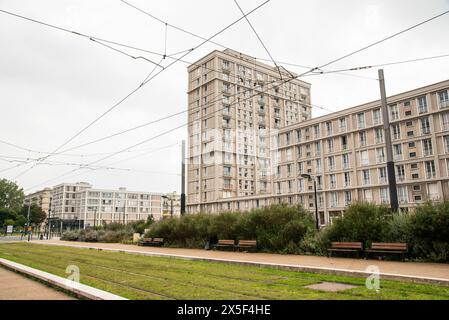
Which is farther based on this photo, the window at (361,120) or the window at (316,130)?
the window at (316,130)

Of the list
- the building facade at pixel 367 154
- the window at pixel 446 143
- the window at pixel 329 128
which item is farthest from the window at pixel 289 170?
the window at pixel 446 143

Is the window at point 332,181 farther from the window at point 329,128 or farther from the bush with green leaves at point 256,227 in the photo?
the bush with green leaves at point 256,227

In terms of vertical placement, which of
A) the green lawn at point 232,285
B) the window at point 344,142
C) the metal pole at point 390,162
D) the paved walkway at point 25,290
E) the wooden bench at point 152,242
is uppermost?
the window at point 344,142

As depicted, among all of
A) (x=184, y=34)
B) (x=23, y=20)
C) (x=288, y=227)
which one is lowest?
(x=288, y=227)

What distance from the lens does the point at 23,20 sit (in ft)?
33.0

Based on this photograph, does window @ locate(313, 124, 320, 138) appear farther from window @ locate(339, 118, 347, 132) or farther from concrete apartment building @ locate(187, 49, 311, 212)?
concrete apartment building @ locate(187, 49, 311, 212)

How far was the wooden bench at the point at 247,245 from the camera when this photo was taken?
17.1 meters

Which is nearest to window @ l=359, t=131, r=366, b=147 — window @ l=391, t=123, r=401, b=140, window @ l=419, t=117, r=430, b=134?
window @ l=391, t=123, r=401, b=140

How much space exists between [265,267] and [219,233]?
27.3 feet

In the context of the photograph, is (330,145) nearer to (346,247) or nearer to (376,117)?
(376,117)

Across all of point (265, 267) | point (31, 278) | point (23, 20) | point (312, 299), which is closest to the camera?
point (312, 299)
